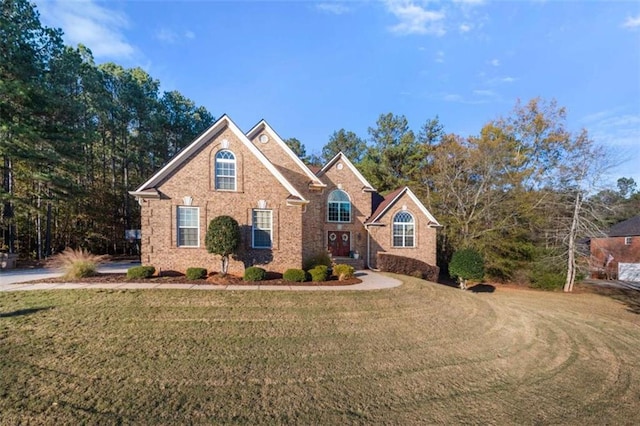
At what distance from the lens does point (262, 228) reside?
13453 mm

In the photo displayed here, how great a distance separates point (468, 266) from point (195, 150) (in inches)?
670

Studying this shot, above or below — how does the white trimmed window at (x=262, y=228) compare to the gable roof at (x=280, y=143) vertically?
below

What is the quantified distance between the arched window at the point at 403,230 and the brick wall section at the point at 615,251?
22.5 meters

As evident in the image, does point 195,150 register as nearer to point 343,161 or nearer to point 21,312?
point 21,312

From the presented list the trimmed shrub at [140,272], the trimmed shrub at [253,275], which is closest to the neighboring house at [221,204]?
the trimmed shrub at [140,272]

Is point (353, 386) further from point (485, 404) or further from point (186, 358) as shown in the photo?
point (186, 358)

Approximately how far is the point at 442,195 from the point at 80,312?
2484 centimetres

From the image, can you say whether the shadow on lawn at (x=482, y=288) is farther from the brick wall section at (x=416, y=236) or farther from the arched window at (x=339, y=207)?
the arched window at (x=339, y=207)

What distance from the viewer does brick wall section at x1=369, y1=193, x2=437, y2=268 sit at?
20.0 m

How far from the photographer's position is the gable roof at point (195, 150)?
12273 millimetres

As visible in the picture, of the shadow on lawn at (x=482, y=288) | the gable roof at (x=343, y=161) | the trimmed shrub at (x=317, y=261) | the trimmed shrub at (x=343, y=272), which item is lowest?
the shadow on lawn at (x=482, y=288)

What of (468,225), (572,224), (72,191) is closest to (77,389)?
(72,191)

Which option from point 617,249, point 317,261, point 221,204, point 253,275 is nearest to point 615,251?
point 617,249

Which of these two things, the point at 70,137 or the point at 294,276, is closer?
the point at 294,276
